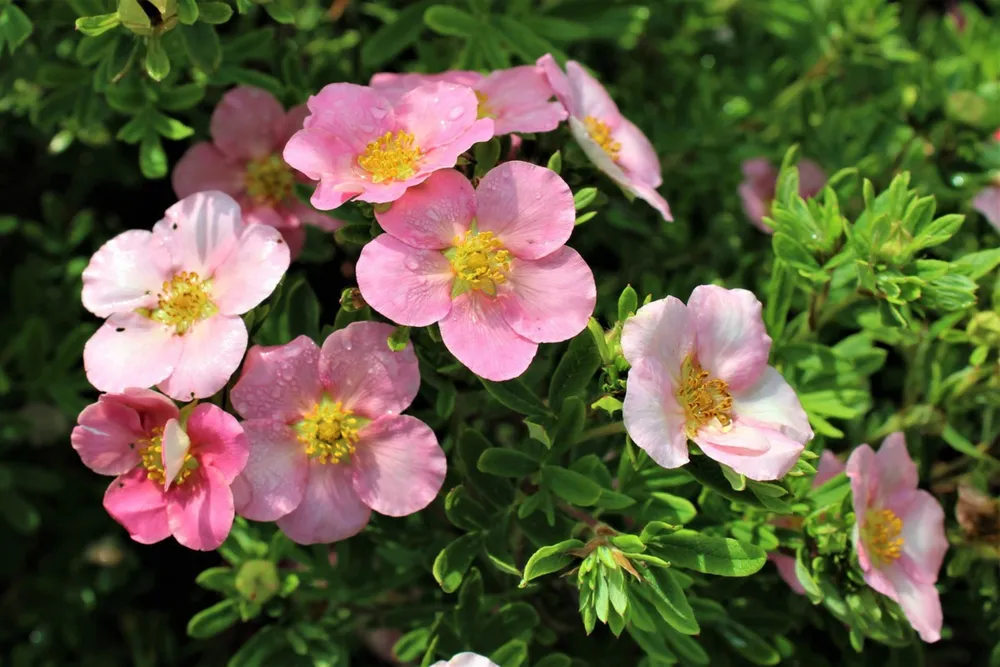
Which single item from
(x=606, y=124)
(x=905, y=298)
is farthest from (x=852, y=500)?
(x=606, y=124)

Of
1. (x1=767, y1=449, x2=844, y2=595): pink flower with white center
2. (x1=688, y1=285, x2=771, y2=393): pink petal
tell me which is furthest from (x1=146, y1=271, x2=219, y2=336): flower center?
(x1=767, y1=449, x2=844, y2=595): pink flower with white center

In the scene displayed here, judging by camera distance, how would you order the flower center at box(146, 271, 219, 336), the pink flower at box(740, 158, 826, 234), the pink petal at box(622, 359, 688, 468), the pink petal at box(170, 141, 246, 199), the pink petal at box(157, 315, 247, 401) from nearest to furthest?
1. the pink petal at box(622, 359, 688, 468)
2. the pink petal at box(157, 315, 247, 401)
3. the flower center at box(146, 271, 219, 336)
4. the pink petal at box(170, 141, 246, 199)
5. the pink flower at box(740, 158, 826, 234)

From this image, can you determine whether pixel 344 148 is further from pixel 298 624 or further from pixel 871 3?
pixel 871 3

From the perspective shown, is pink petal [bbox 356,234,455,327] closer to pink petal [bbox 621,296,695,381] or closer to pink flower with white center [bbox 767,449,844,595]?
pink petal [bbox 621,296,695,381]

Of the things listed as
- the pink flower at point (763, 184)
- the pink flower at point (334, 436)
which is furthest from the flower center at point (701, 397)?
the pink flower at point (763, 184)

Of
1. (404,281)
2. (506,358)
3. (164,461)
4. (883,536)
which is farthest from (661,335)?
(164,461)

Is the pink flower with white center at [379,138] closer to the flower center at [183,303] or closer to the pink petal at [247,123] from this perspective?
the flower center at [183,303]
